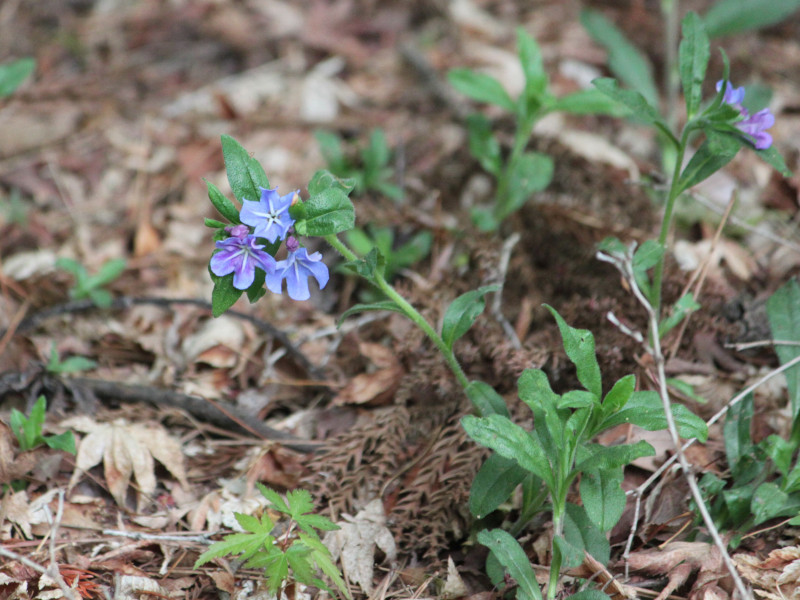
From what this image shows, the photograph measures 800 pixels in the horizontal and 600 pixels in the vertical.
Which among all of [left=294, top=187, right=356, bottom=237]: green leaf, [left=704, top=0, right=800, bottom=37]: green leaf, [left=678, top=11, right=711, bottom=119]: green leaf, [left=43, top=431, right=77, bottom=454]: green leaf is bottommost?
[left=43, top=431, right=77, bottom=454]: green leaf

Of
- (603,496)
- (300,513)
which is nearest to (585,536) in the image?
(603,496)

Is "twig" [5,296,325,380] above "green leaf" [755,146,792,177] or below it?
below

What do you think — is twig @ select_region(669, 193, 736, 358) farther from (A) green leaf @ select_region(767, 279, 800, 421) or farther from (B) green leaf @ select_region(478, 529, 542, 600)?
(B) green leaf @ select_region(478, 529, 542, 600)

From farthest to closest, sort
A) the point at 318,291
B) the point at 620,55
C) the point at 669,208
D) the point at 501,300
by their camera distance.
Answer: the point at 620,55 < the point at 318,291 < the point at 501,300 < the point at 669,208

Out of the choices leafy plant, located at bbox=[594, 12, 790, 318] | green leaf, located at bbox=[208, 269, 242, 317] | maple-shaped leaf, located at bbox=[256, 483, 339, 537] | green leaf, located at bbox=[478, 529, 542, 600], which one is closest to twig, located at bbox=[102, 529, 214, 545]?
maple-shaped leaf, located at bbox=[256, 483, 339, 537]

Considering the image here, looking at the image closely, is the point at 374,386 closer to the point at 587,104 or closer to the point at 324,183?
the point at 324,183

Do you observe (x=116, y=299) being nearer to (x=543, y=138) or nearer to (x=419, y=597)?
(x=419, y=597)

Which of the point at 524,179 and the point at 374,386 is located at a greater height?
the point at 524,179
